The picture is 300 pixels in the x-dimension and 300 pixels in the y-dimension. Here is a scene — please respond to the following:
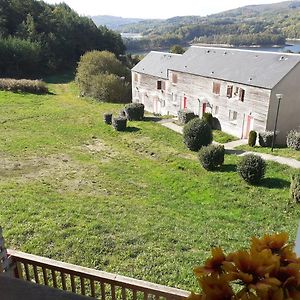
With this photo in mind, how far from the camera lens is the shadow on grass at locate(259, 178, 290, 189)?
45.6 ft

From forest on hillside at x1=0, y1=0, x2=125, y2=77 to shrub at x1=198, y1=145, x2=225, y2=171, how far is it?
37829mm

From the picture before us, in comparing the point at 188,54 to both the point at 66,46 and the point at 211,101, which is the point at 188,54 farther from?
the point at 66,46

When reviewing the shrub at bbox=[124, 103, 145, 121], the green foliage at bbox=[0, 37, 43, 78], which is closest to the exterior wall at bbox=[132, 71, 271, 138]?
the shrub at bbox=[124, 103, 145, 121]

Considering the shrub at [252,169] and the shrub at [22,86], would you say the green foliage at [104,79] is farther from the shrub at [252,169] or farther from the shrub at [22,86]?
the shrub at [252,169]

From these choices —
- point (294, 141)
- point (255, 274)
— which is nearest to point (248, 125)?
point (294, 141)

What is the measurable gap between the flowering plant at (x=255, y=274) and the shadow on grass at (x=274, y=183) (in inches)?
504

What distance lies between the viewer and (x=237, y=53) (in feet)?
86.4

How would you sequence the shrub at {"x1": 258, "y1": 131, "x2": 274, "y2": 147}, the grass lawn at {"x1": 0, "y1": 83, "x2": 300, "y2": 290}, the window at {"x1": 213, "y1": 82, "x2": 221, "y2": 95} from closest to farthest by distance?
the grass lawn at {"x1": 0, "y1": 83, "x2": 300, "y2": 290} < the shrub at {"x1": 258, "y1": 131, "x2": 274, "y2": 147} < the window at {"x1": 213, "y1": 82, "x2": 221, "y2": 95}

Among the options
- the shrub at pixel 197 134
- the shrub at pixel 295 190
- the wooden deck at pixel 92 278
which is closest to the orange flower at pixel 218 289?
the wooden deck at pixel 92 278

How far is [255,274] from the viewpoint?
5.52 feet

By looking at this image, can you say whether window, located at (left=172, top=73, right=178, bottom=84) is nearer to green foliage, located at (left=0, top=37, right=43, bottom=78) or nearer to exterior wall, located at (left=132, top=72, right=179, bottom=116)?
exterior wall, located at (left=132, top=72, right=179, bottom=116)

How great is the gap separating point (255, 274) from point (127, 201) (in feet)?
35.3

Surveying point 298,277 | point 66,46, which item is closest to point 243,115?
point 298,277

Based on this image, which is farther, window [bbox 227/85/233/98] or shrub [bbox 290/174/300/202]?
window [bbox 227/85/233/98]
